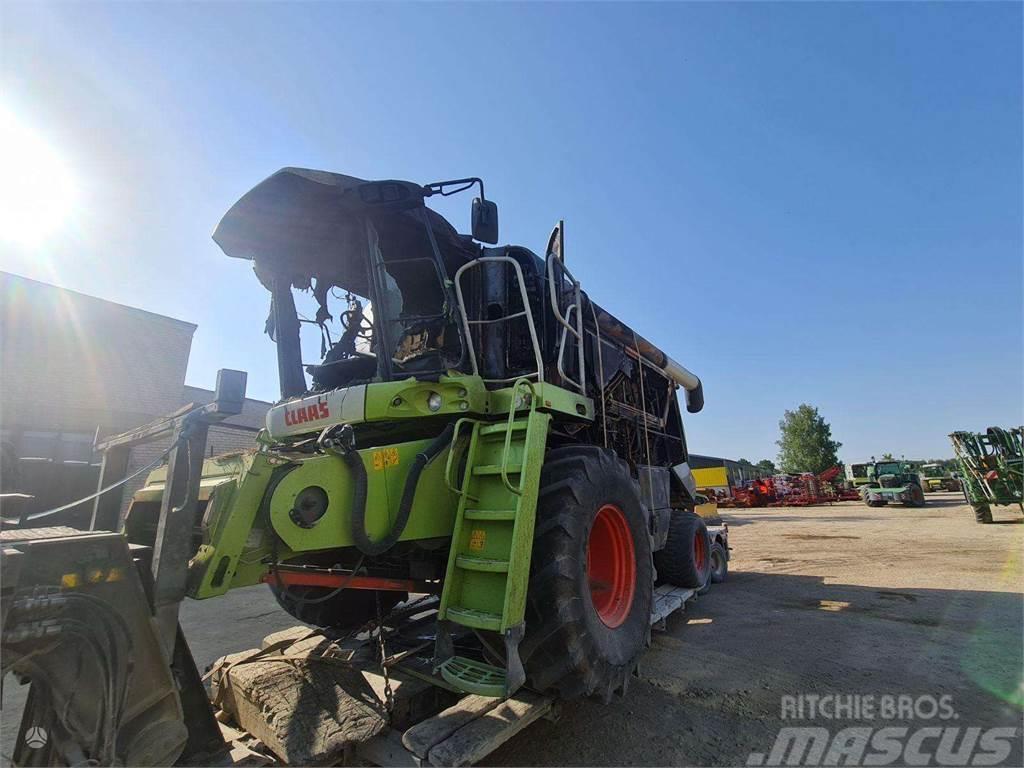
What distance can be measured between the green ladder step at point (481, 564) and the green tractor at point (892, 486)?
29.6 meters

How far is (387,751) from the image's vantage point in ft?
8.70

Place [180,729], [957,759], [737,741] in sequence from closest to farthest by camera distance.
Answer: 1. [180,729]
2. [957,759]
3. [737,741]

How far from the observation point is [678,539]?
629 cm

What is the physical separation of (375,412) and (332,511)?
2.19 ft

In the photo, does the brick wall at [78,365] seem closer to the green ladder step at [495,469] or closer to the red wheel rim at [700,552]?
the green ladder step at [495,469]

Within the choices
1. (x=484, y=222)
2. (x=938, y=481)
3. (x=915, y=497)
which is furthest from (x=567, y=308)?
(x=938, y=481)

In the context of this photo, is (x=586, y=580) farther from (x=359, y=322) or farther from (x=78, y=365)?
(x=78, y=365)

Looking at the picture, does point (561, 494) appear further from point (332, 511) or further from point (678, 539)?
point (678, 539)

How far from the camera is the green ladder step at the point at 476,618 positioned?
252 centimetres

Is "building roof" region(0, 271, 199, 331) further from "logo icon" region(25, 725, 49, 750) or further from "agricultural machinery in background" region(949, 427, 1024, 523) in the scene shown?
"agricultural machinery in background" region(949, 427, 1024, 523)

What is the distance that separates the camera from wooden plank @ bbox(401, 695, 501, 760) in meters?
2.44

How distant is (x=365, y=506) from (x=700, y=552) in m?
5.46

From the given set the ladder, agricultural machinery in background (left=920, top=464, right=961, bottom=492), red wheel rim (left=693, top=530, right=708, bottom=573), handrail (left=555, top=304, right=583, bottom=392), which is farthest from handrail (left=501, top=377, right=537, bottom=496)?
Result: agricultural machinery in background (left=920, top=464, right=961, bottom=492)

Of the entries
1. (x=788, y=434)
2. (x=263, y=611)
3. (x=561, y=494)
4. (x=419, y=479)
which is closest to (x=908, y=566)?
(x=561, y=494)
